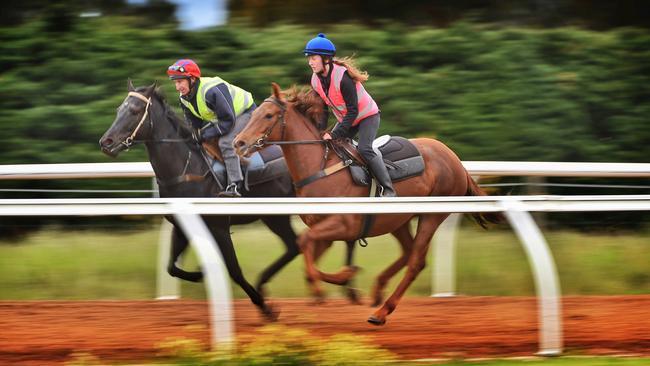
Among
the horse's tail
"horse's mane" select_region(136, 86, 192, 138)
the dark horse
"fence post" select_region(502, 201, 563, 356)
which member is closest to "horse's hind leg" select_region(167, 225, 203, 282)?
the dark horse

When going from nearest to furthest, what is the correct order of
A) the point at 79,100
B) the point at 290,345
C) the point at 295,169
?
1. the point at 290,345
2. the point at 295,169
3. the point at 79,100

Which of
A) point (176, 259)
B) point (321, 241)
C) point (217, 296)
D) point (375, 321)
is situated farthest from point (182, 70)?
point (217, 296)

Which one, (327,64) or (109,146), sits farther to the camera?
(109,146)

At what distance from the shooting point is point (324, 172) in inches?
272

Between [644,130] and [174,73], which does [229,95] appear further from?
[644,130]

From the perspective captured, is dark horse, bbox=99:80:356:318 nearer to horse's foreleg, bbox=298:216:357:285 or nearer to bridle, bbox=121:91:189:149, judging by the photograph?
bridle, bbox=121:91:189:149

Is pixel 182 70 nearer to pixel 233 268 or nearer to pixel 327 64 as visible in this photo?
pixel 327 64

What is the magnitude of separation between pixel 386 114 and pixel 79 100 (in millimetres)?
2399

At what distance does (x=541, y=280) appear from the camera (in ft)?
18.6

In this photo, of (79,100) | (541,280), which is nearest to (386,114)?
(79,100)

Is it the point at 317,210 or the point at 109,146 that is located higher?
the point at 317,210

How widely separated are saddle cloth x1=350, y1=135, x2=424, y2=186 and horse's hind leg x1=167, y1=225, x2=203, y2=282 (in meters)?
1.21

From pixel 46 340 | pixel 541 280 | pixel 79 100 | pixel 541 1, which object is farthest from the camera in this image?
pixel 541 1

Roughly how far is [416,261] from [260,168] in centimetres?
136
